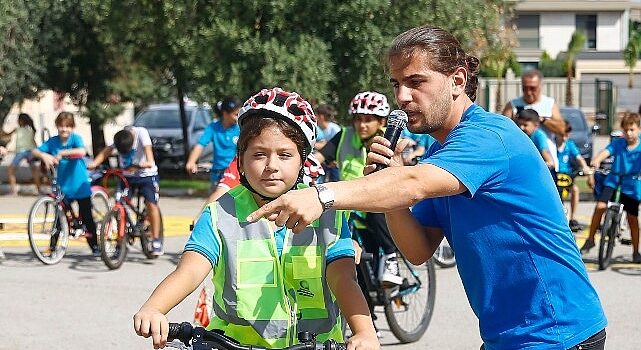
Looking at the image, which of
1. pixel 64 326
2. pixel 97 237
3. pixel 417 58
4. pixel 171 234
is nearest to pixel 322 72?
pixel 171 234

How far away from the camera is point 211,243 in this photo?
355cm

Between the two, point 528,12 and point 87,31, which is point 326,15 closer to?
point 87,31

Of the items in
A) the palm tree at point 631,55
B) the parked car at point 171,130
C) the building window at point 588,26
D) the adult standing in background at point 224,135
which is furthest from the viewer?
the building window at point 588,26

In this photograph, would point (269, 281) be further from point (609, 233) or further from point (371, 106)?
point (609, 233)

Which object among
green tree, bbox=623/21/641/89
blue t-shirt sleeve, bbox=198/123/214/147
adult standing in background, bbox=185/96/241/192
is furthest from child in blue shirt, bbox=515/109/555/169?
green tree, bbox=623/21/641/89

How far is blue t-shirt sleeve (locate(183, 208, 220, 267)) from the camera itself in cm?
353

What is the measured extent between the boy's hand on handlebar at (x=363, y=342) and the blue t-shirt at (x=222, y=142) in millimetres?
8377

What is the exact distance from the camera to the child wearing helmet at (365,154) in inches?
331

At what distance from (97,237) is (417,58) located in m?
10.1

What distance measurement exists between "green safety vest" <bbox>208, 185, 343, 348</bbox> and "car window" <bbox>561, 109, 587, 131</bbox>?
22.6 metres

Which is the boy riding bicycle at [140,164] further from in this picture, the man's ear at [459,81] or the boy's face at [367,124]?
the man's ear at [459,81]

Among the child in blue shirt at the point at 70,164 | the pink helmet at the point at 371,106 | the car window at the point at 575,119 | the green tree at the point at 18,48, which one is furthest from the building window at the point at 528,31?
the pink helmet at the point at 371,106

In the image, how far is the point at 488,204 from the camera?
3.33 meters

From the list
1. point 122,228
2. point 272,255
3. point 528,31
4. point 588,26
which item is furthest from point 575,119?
point 588,26
